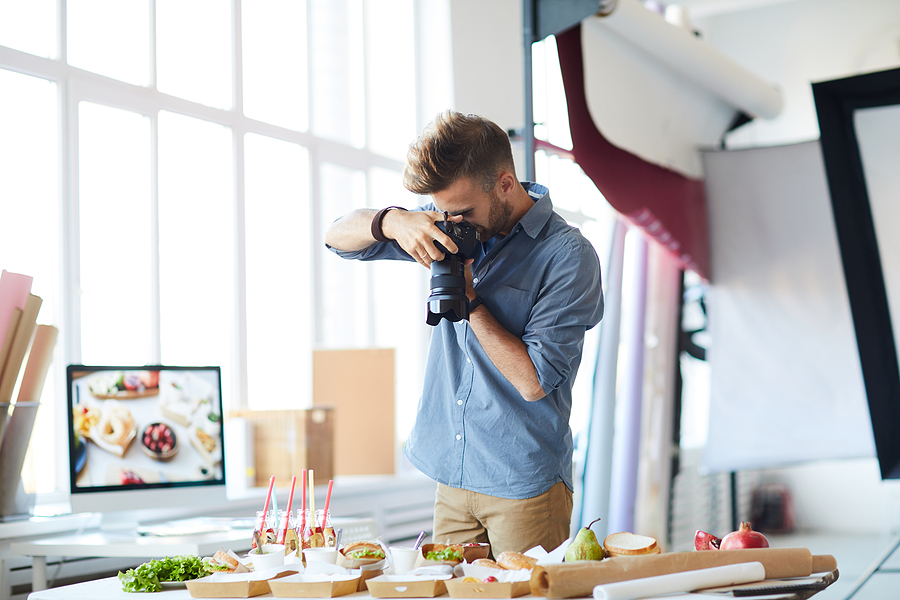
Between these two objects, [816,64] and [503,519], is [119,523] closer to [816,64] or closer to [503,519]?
[503,519]

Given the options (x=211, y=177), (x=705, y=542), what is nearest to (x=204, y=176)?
(x=211, y=177)

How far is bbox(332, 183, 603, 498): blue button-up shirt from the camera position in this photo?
1.64m

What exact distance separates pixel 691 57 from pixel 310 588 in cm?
309

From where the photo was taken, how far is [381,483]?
3500 millimetres

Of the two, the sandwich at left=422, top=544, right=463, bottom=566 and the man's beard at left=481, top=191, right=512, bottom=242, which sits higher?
the man's beard at left=481, top=191, right=512, bottom=242

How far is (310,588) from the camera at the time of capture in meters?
1.23

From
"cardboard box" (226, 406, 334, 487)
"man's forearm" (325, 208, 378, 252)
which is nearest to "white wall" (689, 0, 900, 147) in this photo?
"cardboard box" (226, 406, 334, 487)

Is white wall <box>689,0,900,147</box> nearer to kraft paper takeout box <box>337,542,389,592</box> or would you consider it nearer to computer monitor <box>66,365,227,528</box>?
computer monitor <box>66,365,227,528</box>

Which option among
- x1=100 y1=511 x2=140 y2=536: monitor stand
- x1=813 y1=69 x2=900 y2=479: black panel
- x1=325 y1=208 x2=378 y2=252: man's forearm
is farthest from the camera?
x1=813 y1=69 x2=900 y2=479: black panel

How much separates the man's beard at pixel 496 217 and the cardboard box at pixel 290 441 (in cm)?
160

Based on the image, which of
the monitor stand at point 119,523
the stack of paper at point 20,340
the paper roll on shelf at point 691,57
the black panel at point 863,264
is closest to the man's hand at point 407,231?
the stack of paper at point 20,340

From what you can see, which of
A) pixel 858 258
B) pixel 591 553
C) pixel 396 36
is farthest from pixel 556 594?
pixel 396 36

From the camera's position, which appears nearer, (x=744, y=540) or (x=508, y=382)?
(x=744, y=540)

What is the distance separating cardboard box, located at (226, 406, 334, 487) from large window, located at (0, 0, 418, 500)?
0.29 meters
